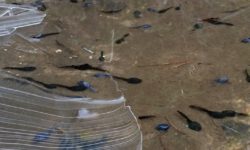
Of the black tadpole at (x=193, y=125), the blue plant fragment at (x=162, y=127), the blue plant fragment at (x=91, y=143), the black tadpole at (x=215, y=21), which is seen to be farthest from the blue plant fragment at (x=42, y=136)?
the black tadpole at (x=215, y=21)

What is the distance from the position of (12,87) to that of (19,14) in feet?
3.32

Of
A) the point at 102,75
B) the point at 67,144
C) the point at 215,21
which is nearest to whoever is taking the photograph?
the point at 67,144

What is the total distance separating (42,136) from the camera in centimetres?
281

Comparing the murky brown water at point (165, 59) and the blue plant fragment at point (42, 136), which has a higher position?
the murky brown water at point (165, 59)

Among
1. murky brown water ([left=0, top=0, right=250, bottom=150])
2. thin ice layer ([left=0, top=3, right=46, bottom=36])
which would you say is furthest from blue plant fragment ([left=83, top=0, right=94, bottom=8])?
thin ice layer ([left=0, top=3, right=46, bottom=36])

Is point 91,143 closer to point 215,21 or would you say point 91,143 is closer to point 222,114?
point 222,114

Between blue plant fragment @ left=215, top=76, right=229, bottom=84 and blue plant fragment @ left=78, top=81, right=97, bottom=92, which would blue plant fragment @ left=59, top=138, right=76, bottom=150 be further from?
blue plant fragment @ left=215, top=76, right=229, bottom=84

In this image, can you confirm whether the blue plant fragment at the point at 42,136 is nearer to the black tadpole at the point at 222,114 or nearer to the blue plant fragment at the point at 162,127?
the blue plant fragment at the point at 162,127

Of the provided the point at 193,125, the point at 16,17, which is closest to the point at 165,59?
the point at 193,125

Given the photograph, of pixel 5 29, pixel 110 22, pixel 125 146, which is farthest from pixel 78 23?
pixel 125 146

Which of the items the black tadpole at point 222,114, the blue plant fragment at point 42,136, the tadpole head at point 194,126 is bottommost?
the tadpole head at point 194,126

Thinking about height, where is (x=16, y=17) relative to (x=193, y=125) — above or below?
above

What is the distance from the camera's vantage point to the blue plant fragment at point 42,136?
279cm

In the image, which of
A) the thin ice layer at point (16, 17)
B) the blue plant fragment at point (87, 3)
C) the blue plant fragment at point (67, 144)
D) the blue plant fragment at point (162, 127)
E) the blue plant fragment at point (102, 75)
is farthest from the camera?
the blue plant fragment at point (87, 3)
